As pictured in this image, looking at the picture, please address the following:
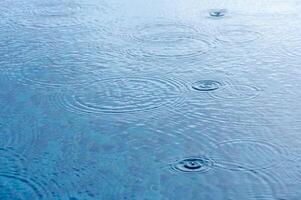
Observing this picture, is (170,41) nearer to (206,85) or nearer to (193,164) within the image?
(206,85)

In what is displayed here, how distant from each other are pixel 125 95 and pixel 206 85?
0.36m

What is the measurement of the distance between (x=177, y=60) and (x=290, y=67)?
0.54 metres

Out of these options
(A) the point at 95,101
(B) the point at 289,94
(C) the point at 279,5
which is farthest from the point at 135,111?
(C) the point at 279,5

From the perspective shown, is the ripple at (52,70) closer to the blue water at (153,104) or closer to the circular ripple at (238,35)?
the blue water at (153,104)

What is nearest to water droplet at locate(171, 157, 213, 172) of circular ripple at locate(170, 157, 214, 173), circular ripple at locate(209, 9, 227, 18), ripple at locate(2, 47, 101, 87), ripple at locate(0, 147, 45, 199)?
circular ripple at locate(170, 157, 214, 173)

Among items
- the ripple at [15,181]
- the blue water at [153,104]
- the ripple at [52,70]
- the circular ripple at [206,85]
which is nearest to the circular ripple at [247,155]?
the blue water at [153,104]

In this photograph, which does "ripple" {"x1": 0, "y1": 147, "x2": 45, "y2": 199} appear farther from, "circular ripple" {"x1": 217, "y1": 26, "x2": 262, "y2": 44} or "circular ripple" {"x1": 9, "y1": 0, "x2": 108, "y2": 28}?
"circular ripple" {"x1": 9, "y1": 0, "x2": 108, "y2": 28}

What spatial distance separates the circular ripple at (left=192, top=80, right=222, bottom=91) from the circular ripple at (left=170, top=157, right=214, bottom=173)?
23.9 inches

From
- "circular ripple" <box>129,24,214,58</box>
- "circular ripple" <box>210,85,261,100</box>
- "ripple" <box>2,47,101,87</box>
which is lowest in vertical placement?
"circular ripple" <box>210,85,261,100</box>

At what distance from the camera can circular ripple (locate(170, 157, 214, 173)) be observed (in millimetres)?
1839

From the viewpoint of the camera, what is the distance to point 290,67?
265 cm

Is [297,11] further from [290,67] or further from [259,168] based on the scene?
[259,168]

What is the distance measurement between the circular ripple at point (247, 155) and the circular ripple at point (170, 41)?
97 cm

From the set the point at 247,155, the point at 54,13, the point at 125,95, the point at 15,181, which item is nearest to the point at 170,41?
the point at 125,95
